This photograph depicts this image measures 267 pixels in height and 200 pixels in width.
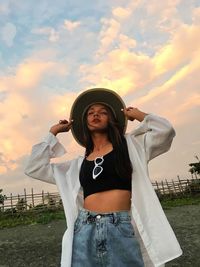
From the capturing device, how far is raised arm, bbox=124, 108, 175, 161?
2.11 metres

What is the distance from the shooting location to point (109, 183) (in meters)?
2.07

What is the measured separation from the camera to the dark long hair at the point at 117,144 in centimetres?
210

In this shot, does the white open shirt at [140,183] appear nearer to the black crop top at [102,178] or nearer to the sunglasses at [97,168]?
the black crop top at [102,178]

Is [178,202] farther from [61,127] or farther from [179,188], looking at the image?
[61,127]

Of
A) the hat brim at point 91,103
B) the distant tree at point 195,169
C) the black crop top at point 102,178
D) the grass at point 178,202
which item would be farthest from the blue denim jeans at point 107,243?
the distant tree at point 195,169

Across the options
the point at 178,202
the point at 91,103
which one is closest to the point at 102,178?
the point at 91,103

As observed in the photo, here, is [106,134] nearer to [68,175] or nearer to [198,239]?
[68,175]

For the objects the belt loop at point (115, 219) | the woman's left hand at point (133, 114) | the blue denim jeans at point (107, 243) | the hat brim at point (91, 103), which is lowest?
the blue denim jeans at point (107, 243)

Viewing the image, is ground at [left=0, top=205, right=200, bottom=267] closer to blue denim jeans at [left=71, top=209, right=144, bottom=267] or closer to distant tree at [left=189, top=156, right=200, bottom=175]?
blue denim jeans at [left=71, top=209, right=144, bottom=267]

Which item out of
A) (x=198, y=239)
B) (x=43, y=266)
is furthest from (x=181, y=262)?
(x=43, y=266)

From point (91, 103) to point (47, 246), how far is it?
461 cm

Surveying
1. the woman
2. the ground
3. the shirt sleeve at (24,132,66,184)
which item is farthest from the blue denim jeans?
the ground

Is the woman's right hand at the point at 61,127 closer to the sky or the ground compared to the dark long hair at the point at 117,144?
closer to the sky

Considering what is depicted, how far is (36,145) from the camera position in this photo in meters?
2.45
